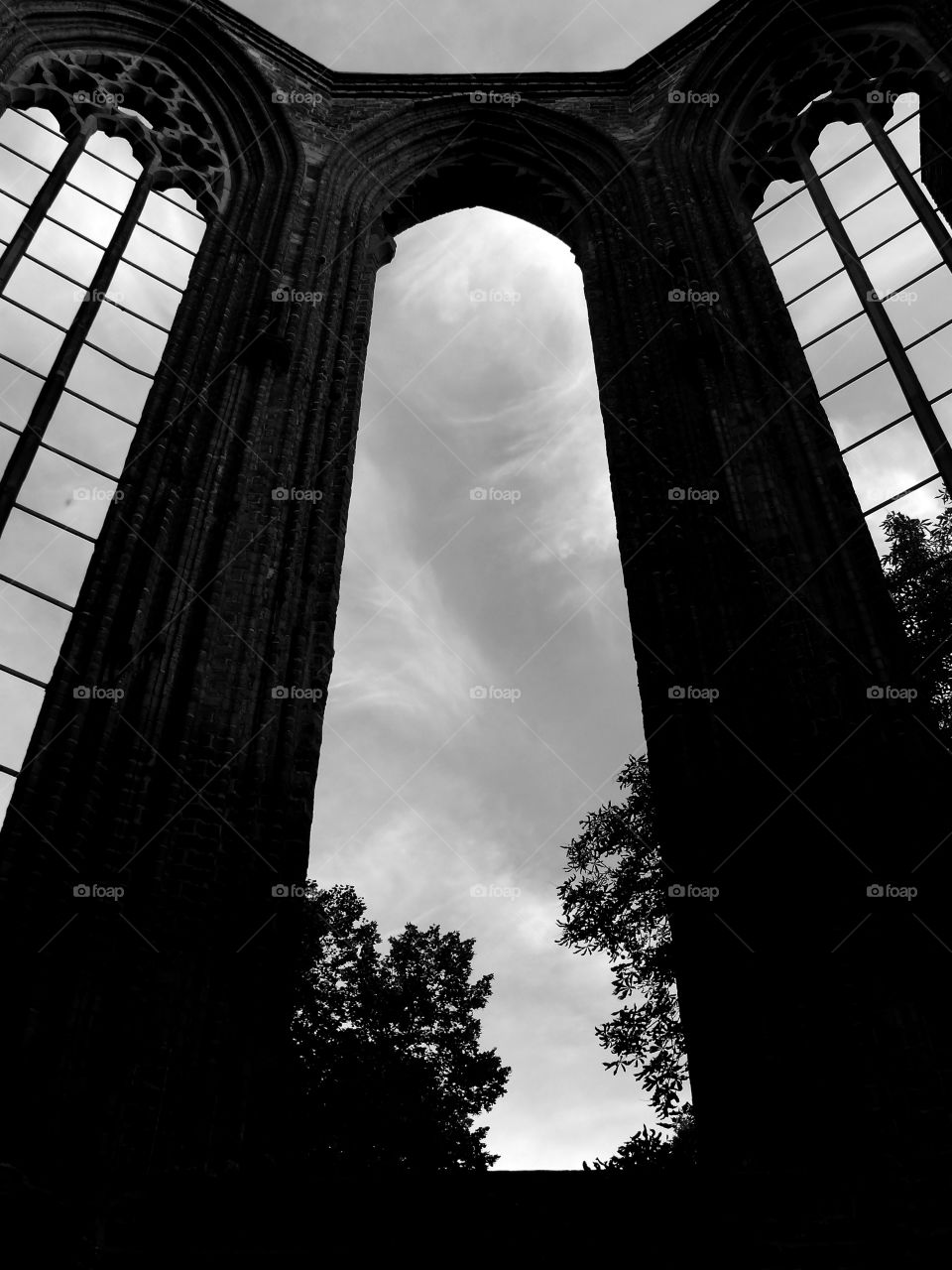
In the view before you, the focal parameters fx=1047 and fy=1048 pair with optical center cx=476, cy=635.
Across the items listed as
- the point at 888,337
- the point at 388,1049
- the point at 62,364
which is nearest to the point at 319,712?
the point at 62,364

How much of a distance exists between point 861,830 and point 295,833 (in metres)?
3.93

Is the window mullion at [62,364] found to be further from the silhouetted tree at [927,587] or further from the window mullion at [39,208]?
the silhouetted tree at [927,587]

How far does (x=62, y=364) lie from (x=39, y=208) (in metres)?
2.54

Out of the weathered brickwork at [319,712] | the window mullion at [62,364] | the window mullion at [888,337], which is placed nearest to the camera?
the weathered brickwork at [319,712]

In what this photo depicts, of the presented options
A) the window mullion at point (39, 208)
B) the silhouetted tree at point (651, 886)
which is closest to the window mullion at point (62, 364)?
the window mullion at point (39, 208)

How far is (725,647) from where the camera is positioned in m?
8.33

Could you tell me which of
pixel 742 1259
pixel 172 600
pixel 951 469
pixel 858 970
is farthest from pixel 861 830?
pixel 172 600

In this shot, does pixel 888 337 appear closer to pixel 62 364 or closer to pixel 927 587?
pixel 927 587

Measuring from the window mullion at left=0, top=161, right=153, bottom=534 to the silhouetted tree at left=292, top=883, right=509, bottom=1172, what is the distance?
7097 mm

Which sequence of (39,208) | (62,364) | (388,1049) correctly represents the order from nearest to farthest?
(62,364), (39,208), (388,1049)

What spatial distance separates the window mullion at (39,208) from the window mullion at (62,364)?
701mm

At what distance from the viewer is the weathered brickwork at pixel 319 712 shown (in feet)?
20.4

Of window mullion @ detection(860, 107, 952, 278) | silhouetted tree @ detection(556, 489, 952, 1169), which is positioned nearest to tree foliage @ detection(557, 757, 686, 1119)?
silhouetted tree @ detection(556, 489, 952, 1169)

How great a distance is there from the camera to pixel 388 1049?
14.6 metres
